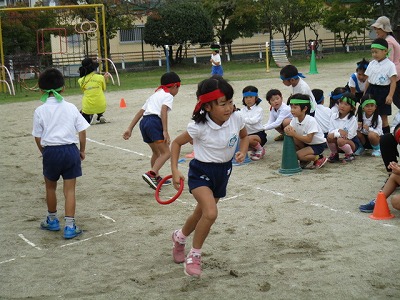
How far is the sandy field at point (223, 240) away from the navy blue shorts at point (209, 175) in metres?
0.70

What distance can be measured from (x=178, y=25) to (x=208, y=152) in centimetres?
3288

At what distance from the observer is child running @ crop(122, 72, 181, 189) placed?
9.17 m

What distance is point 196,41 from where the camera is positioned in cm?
3906

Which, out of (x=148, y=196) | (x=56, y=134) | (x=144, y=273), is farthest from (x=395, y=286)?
(x=148, y=196)

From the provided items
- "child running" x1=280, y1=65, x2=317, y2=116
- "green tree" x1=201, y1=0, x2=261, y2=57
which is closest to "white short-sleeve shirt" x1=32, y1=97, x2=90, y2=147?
"child running" x1=280, y1=65, x2=317, y2=116

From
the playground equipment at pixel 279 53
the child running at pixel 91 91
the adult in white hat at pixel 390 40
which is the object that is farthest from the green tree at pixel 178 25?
the adult in white hat at pixel 390 40

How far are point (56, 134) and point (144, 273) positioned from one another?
2033mm

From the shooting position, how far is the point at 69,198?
7.33 m

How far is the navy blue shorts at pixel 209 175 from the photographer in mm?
6004

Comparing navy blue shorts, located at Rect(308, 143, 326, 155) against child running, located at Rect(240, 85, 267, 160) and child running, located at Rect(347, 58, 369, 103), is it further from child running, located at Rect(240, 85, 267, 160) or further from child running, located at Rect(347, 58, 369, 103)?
child running, located at Rect(347, 58, 369, 103)

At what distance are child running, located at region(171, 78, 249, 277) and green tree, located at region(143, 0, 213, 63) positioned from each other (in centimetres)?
3269

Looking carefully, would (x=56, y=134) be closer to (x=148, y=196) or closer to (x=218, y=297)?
(x=148, y=196)

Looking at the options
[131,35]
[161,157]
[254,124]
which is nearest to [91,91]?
[254,124]

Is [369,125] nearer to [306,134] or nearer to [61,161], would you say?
[306,134]
